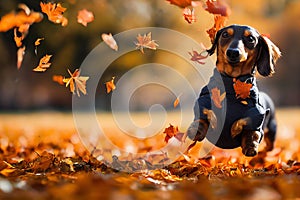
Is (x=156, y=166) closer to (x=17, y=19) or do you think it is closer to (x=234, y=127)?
(x=234, y=127)

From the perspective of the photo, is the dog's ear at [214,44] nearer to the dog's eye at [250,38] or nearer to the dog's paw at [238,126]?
the dog's eye at [250,38]

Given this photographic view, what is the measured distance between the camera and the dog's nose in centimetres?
401

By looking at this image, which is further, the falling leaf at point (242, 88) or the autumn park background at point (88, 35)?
the autumn park background at point (88, 35)

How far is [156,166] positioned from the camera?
4.14m

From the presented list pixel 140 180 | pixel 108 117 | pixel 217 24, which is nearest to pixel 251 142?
pixel 217 24

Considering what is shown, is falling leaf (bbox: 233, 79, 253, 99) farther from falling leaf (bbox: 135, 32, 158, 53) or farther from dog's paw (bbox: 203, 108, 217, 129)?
falling leaf (bbox: 135, 32, 158, 53)

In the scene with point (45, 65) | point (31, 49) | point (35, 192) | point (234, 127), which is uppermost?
point (31, 49)

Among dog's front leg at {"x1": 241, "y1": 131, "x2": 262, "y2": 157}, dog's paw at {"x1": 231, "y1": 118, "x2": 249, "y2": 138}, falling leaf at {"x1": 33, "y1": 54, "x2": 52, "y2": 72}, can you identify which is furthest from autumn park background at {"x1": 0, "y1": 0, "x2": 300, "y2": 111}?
dog's front leg at {"x1": 241, "y1": 131, "x2": 262, "y2": 157}

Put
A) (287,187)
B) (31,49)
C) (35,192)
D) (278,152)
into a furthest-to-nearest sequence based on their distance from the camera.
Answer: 1. (31,49)
2. (278,152)
3. (287,187)
4. (35,192)

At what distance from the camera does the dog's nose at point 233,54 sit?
401 cm

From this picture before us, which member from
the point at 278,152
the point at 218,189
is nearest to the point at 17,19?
the point at 218,189

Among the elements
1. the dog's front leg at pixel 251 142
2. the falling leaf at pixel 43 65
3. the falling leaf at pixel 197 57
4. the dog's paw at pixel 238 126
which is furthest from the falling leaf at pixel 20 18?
the dog's front leg at pixel 251 142

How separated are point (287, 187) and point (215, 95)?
1.49m

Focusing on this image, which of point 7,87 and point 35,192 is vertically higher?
point 7,87
